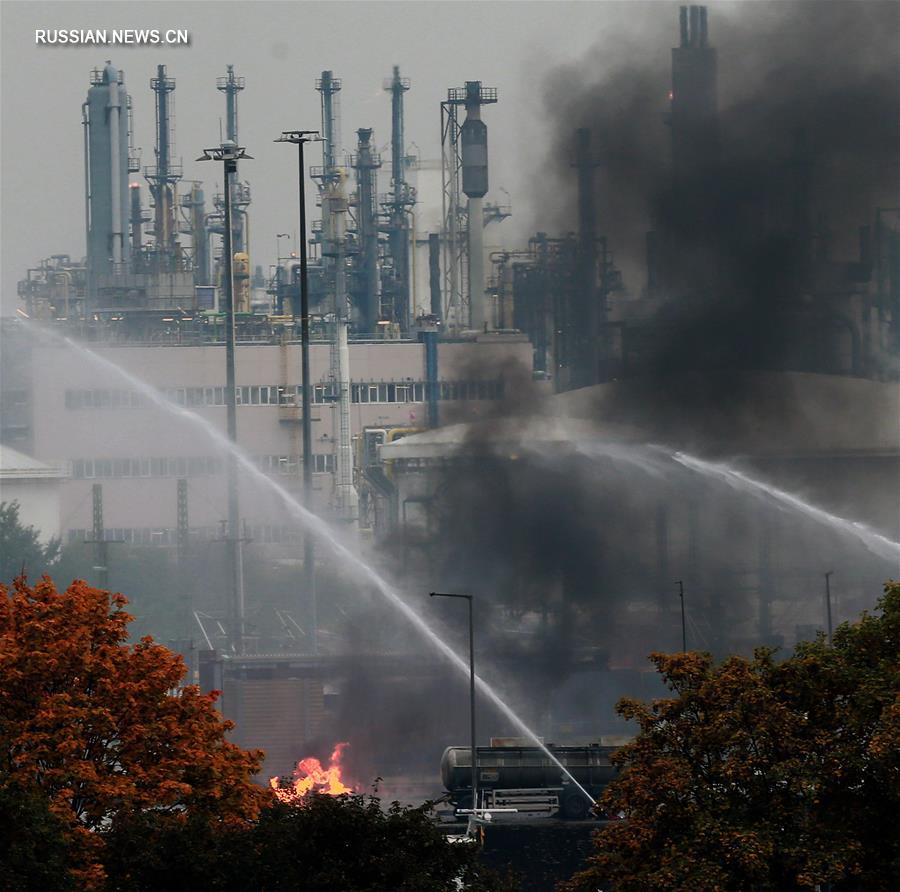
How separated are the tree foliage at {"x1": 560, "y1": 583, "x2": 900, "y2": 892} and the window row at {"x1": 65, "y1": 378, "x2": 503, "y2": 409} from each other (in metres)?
80.4

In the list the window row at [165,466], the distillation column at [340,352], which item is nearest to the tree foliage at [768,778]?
the distillation column at [340,352]

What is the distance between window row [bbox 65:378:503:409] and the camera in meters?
118

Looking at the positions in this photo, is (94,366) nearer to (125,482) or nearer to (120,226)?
(125,482)

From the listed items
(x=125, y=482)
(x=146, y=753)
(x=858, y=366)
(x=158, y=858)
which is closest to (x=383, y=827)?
(x=158, y=858)

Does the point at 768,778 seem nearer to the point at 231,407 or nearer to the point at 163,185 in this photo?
the point at 231,407

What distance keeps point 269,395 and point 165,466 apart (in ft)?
33.0

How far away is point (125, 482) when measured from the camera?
114875mm

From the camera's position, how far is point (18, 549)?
10794 cm

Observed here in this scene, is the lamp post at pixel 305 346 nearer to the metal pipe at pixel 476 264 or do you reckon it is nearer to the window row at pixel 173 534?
the window row at pixel 173 534

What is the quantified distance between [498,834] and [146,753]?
14021 mm

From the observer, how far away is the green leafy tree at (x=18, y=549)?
106250 mm

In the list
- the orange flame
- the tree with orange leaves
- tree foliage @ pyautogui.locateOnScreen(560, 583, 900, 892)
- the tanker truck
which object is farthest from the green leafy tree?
tree foliage @ pyautogui.locateOnScreen(560, 583, 900, 892)

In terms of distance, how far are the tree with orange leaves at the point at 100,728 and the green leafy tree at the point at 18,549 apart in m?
69.0

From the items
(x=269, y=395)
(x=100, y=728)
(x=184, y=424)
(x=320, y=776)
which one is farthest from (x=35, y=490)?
(x=100, y=728)
